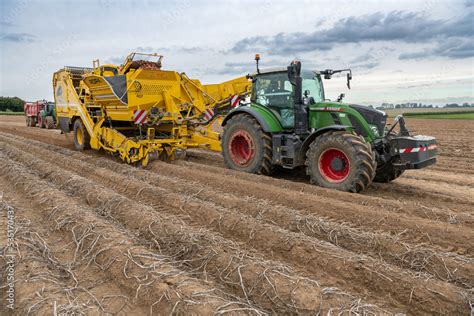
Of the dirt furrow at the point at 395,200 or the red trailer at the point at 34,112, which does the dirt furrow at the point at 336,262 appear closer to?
the dirt furrow at the point at 395,200

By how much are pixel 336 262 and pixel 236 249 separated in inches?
40.0

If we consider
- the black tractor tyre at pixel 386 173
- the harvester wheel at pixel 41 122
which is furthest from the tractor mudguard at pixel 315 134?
the harvester wheel at pixel 41 122

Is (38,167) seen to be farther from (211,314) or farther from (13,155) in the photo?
(211,314)

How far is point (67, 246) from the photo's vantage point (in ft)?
13.6

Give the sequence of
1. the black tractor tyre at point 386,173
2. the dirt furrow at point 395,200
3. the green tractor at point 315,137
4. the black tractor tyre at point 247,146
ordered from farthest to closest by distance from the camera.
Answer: the black tractor tyre at point 247,146 < the black tractor tyre at point 386,173 < the green tractor at point 315,137 < the dirt furrow at point 395,200

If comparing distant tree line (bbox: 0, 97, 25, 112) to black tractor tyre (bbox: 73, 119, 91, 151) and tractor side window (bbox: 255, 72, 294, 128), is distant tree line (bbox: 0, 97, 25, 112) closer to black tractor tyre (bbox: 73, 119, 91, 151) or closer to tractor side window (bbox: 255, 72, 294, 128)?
black tractor tyre (bbox: 73, 119, 91, 151)

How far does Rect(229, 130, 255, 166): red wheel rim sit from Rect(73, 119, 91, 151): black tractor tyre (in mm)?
4902

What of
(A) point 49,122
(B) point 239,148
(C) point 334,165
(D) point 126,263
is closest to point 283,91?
(B) point 239,148

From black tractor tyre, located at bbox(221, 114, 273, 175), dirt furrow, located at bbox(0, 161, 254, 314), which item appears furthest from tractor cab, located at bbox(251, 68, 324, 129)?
dirt furrow, located at bbox(0, 161, 254, 314)

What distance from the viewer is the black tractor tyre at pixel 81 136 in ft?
35.0

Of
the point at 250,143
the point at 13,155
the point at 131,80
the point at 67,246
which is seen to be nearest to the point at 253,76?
the point at 250,143

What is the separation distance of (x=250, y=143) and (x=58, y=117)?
7.62 m

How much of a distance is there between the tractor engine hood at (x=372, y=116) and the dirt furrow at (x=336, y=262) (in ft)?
10.3

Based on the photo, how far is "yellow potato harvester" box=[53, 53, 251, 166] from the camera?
351 inches
